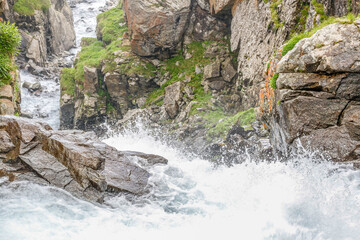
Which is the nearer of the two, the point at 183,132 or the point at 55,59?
the point at 183,132

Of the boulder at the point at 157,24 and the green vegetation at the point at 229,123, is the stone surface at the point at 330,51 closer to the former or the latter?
the green vegetation at the point at 229,123

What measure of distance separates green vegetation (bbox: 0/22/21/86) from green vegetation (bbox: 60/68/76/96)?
38.5ft

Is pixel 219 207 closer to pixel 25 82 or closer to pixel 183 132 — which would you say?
pixel 183 132

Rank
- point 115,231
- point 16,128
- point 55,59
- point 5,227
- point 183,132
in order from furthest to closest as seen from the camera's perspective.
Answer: point 55,59, point 183,132, point 16,128, point 115,231, point 5,227

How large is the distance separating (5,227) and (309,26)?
46.2ft

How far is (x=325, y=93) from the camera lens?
27.5ft

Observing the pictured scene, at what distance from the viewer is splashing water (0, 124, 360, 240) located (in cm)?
719

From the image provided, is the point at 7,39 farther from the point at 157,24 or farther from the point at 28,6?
the point at 28,6

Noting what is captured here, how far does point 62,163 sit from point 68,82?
20016mm

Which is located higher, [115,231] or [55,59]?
[55,59]

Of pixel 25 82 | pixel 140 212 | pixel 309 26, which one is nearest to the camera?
pixel 140 212

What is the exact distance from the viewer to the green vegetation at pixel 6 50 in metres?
13.8

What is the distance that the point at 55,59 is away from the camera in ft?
114

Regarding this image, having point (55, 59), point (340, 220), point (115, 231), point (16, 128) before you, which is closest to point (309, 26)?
point (340, 220)
